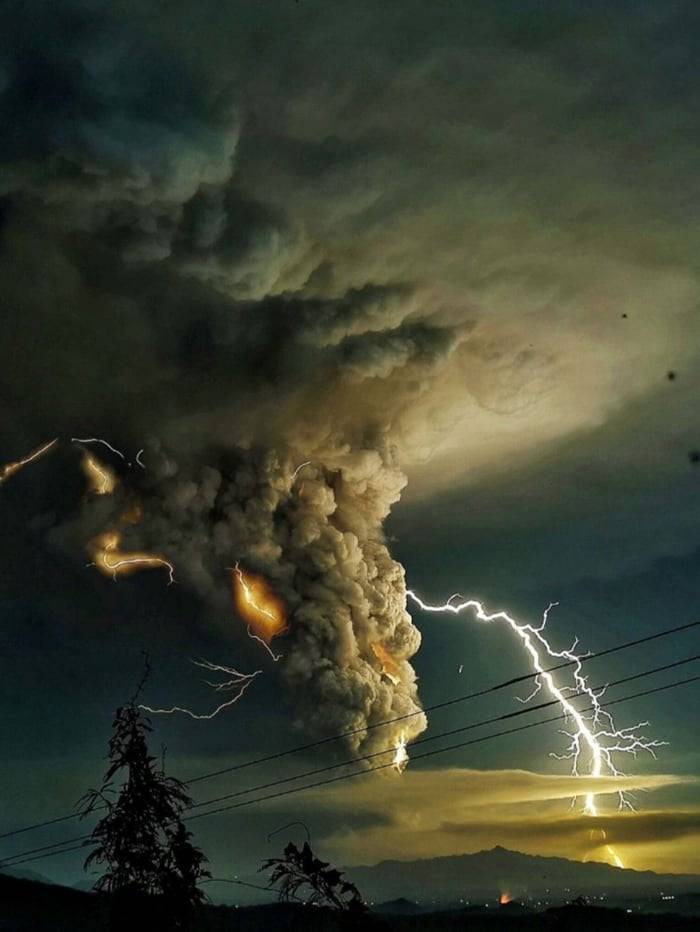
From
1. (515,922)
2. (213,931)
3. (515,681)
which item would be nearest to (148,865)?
(515,681)

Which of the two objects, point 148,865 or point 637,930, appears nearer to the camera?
point 148,865

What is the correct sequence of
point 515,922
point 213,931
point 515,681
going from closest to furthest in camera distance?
1. point 515,681
2. point 515,922
3. point 213,931

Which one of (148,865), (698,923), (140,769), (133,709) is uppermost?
(133,709)

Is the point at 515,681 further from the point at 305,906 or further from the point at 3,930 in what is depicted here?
the point at 3,930

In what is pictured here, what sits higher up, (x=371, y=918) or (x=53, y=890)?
(x=53, y=890)

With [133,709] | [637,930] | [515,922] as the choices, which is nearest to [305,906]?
[133,709]

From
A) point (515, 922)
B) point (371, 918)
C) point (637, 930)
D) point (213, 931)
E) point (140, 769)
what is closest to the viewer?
point (371, 918)

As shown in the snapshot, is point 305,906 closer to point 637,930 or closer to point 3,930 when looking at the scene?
point 637,930
